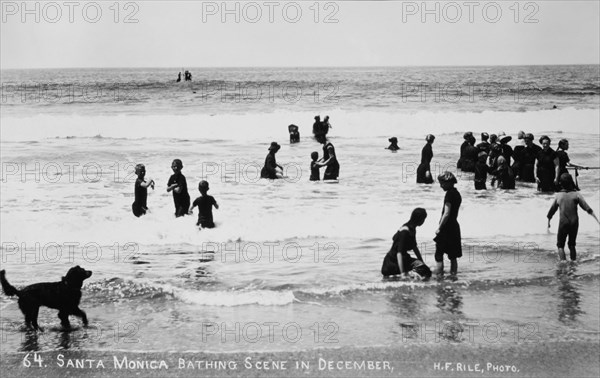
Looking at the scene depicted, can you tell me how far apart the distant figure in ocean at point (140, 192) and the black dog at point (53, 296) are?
45 centimetres

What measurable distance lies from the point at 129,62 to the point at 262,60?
0.75 m

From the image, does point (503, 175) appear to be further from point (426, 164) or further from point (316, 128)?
point (316, 128)

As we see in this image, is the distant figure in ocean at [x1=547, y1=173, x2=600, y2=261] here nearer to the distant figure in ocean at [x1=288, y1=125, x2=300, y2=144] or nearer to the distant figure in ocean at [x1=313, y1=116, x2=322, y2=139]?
the distant figure in ocean at [x1=313, y1=116, x2=322, y2=139]

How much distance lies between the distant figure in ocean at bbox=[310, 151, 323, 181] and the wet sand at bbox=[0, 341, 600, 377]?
992 millimetres

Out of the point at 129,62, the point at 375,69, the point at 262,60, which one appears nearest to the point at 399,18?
the point at 375,69

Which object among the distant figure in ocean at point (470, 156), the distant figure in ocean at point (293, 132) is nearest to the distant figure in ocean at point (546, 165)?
the distant figure in ocean at point (470, 156)

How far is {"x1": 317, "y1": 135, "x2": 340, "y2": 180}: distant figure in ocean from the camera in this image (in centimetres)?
350

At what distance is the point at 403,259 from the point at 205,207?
1109mm

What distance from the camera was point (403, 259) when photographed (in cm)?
326

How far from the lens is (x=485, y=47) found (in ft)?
11.4

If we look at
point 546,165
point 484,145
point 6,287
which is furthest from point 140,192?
point 546,165

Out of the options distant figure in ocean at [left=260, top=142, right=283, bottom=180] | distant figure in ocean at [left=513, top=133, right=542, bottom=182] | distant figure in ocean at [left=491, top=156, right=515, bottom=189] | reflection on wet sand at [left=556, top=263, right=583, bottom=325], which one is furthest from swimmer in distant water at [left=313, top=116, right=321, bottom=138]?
reflection on wet sand at [left=556, top=263, right=583, bottom=325]

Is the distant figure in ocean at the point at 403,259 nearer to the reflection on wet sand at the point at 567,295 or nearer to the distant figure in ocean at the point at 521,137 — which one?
the reflection on wet sand at the point at 567,295

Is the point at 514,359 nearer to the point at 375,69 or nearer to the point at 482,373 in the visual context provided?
the point at 482,373
